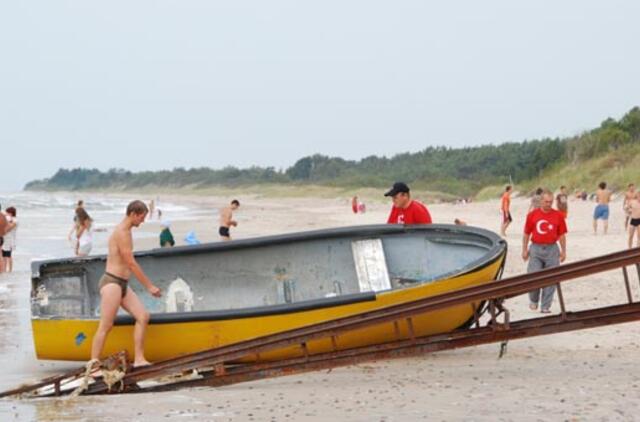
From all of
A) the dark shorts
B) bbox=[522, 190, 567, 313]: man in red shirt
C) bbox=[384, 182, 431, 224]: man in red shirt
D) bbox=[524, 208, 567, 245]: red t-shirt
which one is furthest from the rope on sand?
bbox=[524, 208, 567, 245]: red t-shirt

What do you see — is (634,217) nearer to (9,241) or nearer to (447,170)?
(9,241)

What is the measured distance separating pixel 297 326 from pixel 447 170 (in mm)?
80952

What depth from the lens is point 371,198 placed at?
220 feet

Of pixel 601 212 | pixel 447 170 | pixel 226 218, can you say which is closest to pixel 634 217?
pixel 601 212

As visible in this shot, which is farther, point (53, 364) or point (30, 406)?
point (53, 364)

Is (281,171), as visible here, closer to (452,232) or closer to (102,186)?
(102,186)

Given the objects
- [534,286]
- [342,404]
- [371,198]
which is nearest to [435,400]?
[342,404]

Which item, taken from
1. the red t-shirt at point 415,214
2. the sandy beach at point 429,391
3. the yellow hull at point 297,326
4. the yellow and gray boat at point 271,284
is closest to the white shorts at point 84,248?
the sandy beach at point 429,391

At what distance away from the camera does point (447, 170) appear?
289 ft

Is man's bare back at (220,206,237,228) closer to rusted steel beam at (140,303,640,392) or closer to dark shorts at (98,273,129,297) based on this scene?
dark shorts at (98,273,129,297)

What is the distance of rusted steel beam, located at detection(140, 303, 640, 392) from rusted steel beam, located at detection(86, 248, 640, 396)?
0.16 meters

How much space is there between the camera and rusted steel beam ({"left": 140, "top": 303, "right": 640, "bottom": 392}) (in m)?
7.46

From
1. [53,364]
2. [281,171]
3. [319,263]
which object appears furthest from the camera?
[281,171]

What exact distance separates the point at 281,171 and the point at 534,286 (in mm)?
110860
